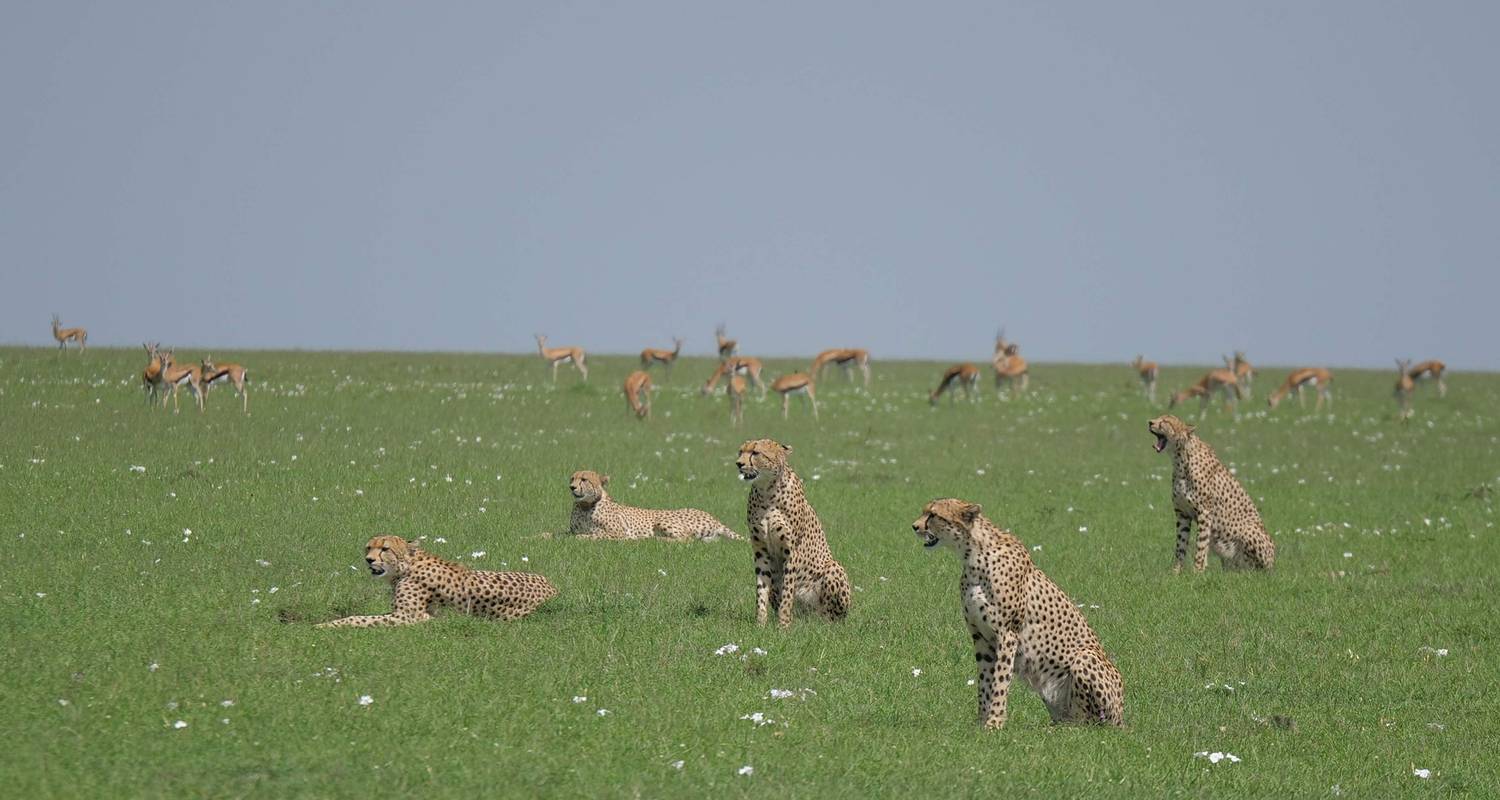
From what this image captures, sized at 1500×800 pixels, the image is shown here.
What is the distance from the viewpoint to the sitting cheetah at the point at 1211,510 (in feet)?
63.1

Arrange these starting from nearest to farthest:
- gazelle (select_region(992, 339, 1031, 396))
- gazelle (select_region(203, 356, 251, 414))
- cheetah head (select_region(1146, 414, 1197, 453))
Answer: cheetah head (select_region(1146, 414, 1197, 453))
gazelle (select_region(203, 356, 251, 414))
gazelle (select_region(992, 339, 1031, 396))

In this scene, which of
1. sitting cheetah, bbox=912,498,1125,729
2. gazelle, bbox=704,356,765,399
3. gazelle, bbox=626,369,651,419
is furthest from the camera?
gazelle, bbox=704,356,765,399

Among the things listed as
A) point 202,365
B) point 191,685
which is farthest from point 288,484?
point 202,365

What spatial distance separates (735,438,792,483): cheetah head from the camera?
14297 millimetres

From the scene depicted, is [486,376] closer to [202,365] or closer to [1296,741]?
[202,365]

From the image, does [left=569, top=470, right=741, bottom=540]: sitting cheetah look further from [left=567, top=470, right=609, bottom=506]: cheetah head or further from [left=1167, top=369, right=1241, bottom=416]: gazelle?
[left=1167, top=369, right=1241, bottom=416]: gazelle

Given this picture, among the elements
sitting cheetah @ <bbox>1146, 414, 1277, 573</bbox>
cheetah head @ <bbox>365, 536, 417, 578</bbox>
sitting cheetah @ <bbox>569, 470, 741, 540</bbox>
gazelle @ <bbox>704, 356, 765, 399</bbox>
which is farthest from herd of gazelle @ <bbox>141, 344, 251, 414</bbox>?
sitting cheetah @ <bbox>1146, 414, 1277, 573</bbox>

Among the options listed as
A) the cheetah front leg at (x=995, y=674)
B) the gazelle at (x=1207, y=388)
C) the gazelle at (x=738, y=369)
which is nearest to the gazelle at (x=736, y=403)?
the gazelle at (x=738, y=369)

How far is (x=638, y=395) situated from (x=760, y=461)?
25037 millimetres

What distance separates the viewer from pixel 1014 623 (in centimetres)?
1112

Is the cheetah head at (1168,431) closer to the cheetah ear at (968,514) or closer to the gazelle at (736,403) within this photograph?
the cheetah ear at (968,514)

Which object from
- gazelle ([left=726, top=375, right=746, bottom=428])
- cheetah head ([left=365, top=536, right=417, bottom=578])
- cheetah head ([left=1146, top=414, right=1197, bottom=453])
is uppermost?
cheetah head ([left=1146, top=414, right=1197, bottom=453])

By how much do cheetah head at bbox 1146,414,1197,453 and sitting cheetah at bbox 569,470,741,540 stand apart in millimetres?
5145

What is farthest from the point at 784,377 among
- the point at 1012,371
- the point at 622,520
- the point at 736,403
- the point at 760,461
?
the point at 760,461
